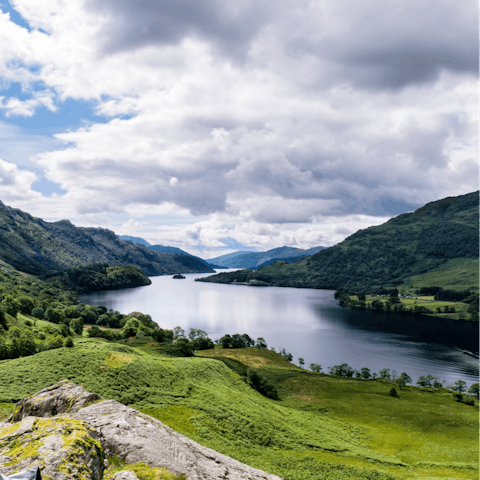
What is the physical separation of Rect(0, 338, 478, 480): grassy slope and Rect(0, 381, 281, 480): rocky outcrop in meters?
17.2

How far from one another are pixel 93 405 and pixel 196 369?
43267 mm

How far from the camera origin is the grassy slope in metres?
35.6

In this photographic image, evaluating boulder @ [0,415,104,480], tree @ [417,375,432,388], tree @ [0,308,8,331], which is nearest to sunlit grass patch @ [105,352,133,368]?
boulder @ [0,415,104,480]

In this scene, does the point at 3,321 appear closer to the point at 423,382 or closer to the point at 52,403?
the point at 52,403

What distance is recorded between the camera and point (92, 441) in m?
12.9

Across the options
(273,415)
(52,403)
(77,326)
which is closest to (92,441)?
(52,403)

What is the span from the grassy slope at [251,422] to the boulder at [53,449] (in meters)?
24.9

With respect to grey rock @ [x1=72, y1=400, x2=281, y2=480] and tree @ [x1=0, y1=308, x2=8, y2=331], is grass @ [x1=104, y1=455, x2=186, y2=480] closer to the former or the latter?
grey rock @ [x1=72, y1=400, x2=281, y2=480]

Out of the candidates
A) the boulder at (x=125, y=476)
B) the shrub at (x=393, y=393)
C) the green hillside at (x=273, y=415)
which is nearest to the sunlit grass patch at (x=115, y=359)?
the green hillside at (x=273, y=415)

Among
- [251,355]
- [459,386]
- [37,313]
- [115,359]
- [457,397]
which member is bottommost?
[459,386]

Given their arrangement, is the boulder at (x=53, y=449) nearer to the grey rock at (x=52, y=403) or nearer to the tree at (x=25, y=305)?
the grey rock at (x=52, y=403)

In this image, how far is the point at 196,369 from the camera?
61.1m

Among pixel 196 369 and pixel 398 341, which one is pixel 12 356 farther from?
pixel 398 341

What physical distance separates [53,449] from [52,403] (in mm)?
13323
